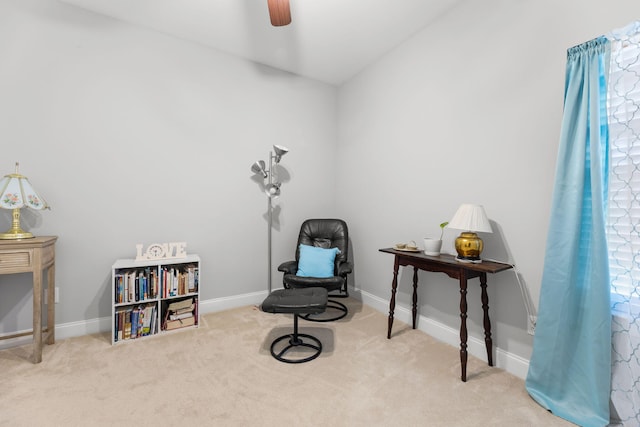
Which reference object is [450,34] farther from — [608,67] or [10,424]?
[10,424]

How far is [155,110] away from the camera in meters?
2.76

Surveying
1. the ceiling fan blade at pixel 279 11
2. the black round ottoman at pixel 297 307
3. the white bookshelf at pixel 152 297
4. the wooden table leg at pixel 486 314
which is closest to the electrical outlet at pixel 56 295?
the white bookshelf at pixel 152 297

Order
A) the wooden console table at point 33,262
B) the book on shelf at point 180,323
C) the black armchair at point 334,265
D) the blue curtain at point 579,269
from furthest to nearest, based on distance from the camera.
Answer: the black armchair at point 334,265 → the book on shelf at point 180,323 → the wooden console table at point 33,262 → the blue curtain at point 579,269

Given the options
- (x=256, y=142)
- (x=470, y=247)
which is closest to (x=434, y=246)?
(x=470, y=247)

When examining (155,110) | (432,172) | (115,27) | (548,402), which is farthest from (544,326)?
(115,27)

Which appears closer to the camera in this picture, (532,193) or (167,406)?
(167,406)

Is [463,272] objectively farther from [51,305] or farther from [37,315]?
[51,305]

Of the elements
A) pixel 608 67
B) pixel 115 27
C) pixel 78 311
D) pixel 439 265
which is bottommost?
pixel 78 311

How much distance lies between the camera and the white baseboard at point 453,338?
192cm

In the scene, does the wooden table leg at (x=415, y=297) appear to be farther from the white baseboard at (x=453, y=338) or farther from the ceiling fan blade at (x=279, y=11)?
the ceiling fan blade at (x=279, y=11)

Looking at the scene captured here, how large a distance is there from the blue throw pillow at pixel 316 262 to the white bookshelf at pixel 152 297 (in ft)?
3.35

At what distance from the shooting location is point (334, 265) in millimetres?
2988

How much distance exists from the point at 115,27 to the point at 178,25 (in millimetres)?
542

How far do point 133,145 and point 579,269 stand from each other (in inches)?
139
